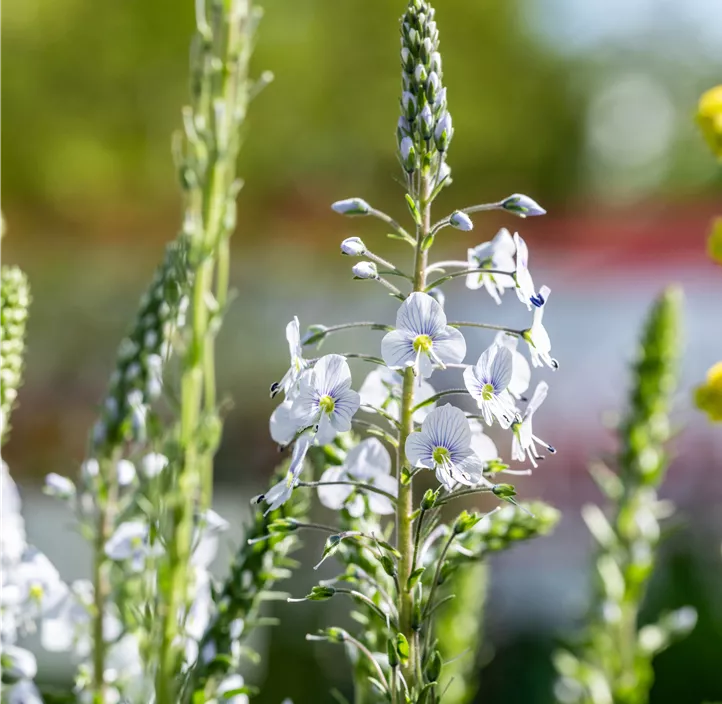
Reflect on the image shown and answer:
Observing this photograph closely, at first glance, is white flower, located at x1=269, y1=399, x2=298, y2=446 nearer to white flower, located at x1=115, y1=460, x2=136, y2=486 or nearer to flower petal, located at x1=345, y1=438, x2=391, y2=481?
flower petal, located at x1=345, y1=438, x2=391, y2=481

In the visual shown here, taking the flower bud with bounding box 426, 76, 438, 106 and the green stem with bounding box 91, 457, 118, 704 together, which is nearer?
the flower bud with bounding box 426, 76, 438, 106

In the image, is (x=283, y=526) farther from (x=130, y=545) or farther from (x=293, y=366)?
(x=130, y=545)

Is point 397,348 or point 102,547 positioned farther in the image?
point 102,547

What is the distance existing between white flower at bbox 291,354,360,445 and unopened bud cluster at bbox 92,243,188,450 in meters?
0.09

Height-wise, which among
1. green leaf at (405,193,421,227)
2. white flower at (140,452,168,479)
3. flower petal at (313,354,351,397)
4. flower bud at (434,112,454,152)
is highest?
flower bud at (434,112,454,152)

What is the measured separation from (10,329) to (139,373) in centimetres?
7

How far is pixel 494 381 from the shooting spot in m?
0.36

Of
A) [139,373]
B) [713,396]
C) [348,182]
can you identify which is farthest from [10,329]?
[348,182]

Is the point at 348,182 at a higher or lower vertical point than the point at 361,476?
higher

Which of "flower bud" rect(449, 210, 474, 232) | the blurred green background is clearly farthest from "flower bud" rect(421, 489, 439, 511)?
the blurred green background

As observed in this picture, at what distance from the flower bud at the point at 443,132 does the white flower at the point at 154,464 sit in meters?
0.18

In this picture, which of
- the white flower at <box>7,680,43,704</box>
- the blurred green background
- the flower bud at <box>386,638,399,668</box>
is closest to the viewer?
the flower bud at <box>386,638,399,668</box>

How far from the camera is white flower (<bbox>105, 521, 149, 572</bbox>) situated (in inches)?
18.4

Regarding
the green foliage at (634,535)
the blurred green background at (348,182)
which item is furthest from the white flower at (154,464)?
the blurred green background at (348,182)
